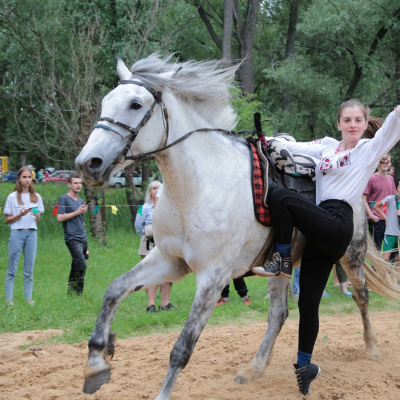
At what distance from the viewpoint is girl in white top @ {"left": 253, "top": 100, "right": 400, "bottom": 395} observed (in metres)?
4.02

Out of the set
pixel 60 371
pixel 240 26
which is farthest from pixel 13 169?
pixel 60 371

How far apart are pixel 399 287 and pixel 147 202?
3.94 m

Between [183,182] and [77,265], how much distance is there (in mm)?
4744

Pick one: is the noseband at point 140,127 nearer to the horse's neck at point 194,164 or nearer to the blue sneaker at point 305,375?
the horse's neck at point 194,164

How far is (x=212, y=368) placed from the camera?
5125 mm

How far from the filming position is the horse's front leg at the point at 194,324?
3709mm

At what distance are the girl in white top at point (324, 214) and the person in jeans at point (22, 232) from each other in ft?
15.7

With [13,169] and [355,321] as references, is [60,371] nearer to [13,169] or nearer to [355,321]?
[355,321]

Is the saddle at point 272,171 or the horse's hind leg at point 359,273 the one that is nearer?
the saddle at point 272,171

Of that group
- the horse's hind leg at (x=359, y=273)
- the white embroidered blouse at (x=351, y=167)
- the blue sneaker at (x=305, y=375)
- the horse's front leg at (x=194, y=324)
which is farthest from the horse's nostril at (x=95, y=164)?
the horse's hind leg at (x=359, y=273)

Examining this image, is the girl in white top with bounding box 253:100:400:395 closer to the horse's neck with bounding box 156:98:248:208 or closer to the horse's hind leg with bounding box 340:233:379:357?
the horse's neck with bounding box 156:98:248:208

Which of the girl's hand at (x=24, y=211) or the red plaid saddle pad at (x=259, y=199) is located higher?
the red plaid saddle pad at (x=259, y=199)

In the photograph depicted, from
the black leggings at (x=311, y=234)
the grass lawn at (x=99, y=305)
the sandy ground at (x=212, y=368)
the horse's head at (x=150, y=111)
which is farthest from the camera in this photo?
the grass lawn at (x=99, y=305)

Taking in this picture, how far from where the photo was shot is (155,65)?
3963 mm
